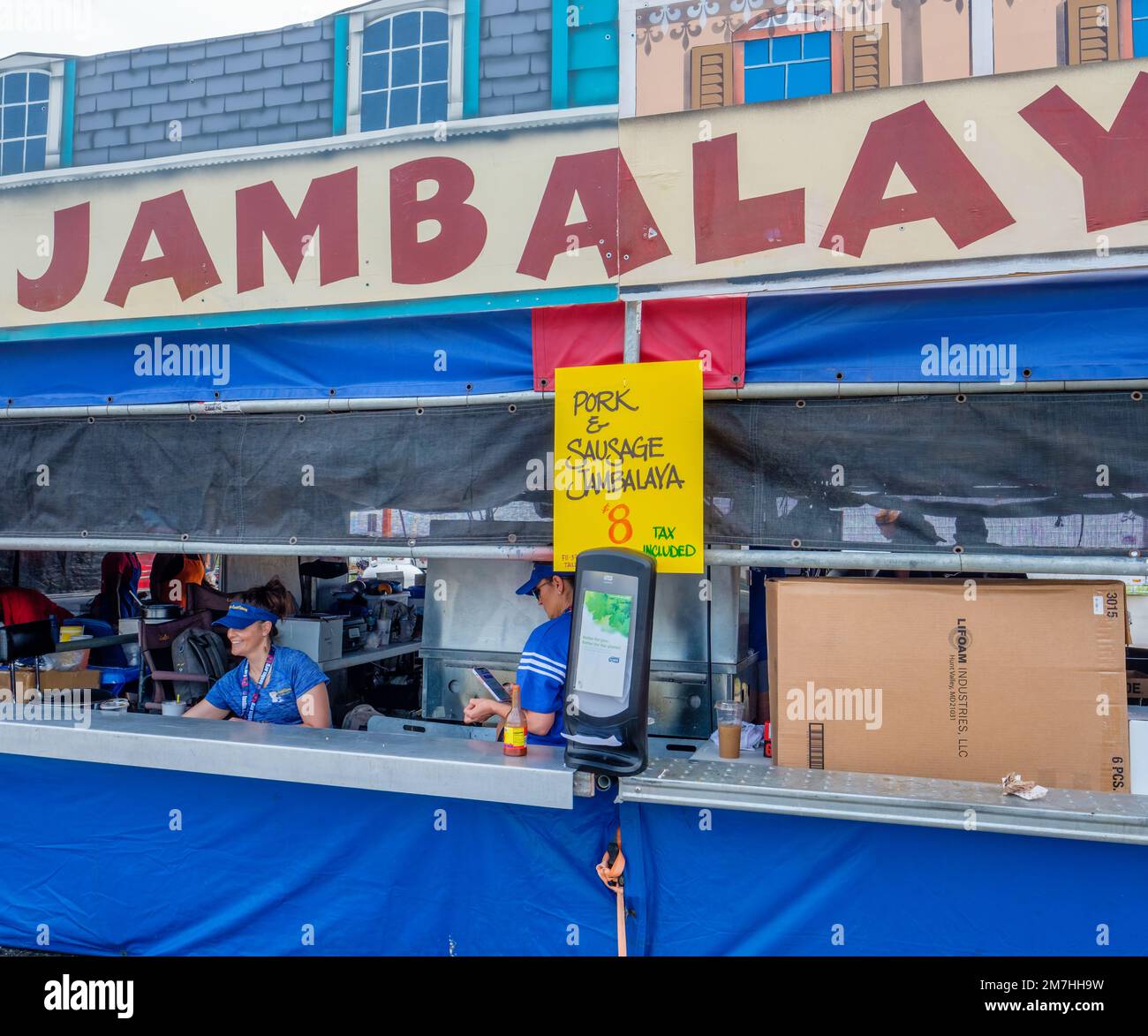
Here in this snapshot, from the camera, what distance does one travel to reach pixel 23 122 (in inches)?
194

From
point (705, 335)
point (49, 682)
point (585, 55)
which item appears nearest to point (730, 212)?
point (705, 335)

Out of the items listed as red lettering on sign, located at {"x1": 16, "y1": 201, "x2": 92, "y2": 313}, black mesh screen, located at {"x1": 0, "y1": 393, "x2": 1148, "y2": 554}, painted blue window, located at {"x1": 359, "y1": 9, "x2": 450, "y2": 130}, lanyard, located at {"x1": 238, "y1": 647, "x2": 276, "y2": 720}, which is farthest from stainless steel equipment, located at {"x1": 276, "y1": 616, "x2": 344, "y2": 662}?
painted blue window, located at {"x1": 359, "y1": 9, "x2": 450, "y2": 130}

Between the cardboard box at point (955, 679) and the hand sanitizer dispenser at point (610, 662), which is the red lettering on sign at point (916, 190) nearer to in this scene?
the cardboard box at point (955, 679)

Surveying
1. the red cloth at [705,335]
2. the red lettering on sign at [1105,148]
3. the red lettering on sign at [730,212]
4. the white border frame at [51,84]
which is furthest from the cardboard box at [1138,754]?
the white border frame at [51,84]

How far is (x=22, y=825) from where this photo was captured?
4.17 m

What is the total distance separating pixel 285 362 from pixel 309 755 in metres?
1.86

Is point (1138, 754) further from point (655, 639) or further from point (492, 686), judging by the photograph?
point (492, 686)

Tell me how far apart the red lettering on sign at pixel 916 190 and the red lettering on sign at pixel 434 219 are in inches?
60.3

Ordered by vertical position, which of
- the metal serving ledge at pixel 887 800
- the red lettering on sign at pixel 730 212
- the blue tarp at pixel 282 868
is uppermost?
the red lettering on sign at pixel 730 212

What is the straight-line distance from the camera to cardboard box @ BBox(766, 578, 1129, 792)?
312cm

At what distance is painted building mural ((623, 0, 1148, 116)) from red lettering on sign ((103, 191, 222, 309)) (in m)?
2.13

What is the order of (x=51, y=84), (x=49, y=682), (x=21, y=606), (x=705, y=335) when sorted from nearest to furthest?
(x=705, y=335) → (x=51, y=84) → (x=49, y=682) → (x=21, y=606)

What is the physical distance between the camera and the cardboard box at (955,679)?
10.3ft
